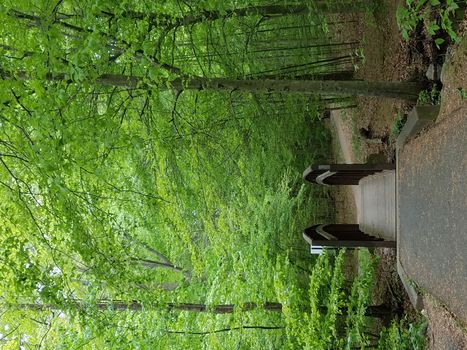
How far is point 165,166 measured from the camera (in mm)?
8383

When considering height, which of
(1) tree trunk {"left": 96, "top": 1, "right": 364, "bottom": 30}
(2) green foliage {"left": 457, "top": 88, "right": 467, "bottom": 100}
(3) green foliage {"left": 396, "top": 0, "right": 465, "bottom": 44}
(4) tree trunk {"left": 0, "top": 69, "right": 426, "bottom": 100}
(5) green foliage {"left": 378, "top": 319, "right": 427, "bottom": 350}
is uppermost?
(1) tree trunk {"left": 96, "top": 1, "right": 364, "bottom": 30}

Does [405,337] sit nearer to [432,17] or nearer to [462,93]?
[462,93]

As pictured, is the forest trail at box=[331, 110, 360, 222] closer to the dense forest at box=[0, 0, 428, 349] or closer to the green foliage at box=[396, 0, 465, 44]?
the dense forest at box=[0, 0, 428, 349]

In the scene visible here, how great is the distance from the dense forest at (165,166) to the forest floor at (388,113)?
0.45 meters

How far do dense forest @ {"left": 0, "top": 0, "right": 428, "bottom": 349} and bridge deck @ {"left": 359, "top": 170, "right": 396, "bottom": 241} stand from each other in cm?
72

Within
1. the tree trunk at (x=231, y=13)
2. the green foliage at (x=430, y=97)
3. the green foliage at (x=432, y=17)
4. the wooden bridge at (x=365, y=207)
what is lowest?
the wooden bridge at (x=365, y=207)

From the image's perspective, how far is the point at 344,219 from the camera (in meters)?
14.4

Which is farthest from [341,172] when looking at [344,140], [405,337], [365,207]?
[344,140]

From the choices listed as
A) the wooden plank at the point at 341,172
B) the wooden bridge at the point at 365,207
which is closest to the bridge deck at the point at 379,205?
the wooden bridge at the point at 365,207

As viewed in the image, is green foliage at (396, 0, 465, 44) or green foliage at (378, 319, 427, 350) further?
green foliage at (378, 319, 427, 350)

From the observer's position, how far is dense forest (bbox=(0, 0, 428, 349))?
5.89 metres

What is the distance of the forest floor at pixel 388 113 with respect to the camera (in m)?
6.21

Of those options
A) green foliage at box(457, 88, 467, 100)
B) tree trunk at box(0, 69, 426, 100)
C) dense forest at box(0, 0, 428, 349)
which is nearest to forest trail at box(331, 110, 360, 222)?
dense forest at box(0, 0, 428, 349)

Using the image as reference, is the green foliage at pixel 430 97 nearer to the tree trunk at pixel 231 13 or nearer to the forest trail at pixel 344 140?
the tree trunk at pixel 231 13
